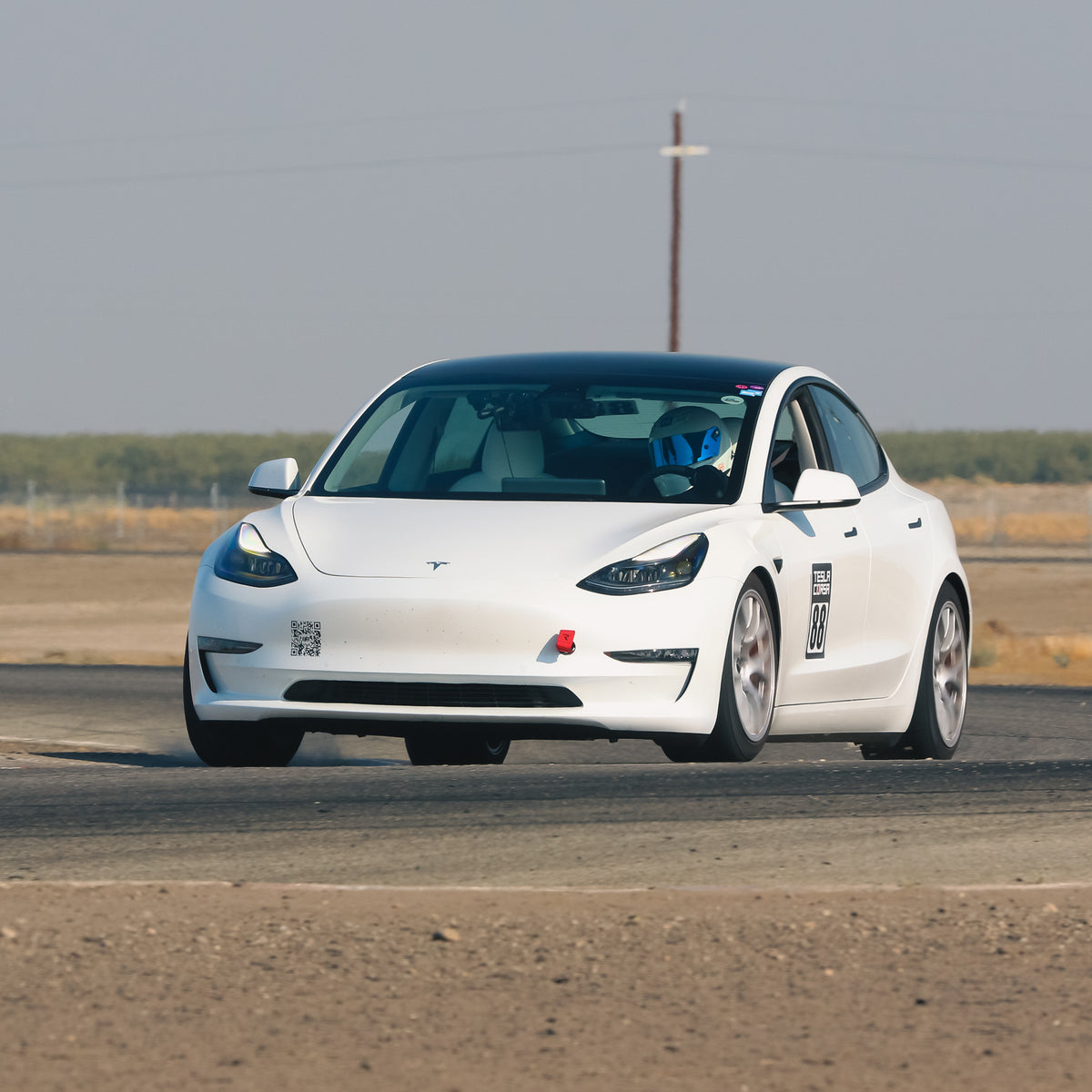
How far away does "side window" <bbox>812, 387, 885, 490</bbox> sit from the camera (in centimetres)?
1004

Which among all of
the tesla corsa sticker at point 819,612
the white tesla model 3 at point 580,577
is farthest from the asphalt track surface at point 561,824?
the tesla corsa sticker at point 819,612

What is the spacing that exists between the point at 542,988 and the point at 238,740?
12.1 feet

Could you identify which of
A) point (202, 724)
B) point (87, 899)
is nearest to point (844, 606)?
point (202, 724)

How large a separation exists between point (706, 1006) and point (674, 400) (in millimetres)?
4458

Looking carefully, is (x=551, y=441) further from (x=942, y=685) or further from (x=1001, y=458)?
(x=1001, y=458)

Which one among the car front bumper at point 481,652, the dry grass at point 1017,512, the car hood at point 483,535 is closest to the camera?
the car front bumper at point 481,652

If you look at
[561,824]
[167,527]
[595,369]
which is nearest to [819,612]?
[595,369]

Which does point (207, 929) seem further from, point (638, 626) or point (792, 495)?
point (792, 495)

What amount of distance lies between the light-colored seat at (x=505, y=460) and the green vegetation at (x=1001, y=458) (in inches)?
4661

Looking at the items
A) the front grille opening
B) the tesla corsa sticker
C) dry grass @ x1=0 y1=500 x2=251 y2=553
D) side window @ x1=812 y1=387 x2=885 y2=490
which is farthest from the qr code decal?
dry grass @ x1=0 y1=500 x2=251 y2=553

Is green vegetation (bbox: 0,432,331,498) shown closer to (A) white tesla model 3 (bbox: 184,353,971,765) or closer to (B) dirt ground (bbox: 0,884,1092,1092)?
(A) white tesla model 3 (bbox: 184,353,971,765)

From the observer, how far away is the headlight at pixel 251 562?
27.8ft

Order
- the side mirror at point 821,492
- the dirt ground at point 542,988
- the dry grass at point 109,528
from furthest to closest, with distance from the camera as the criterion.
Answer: the dry grass at point 109,528 < the side mirror at point 821,492 < the dirt ground at point 542,988

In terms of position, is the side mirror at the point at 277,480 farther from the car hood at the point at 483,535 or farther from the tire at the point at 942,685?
the tire at the point at 942,685
